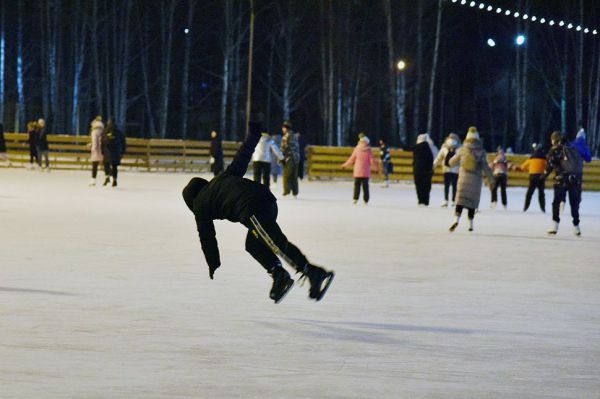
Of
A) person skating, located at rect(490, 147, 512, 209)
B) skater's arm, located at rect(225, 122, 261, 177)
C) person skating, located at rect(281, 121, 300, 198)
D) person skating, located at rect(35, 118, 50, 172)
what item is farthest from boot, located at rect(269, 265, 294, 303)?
person skating, located at rect(35, 118, 50, 172)

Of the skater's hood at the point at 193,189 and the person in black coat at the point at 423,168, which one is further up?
the skater's hood at the point at 193,189

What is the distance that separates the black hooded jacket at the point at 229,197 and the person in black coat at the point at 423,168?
15080 mm

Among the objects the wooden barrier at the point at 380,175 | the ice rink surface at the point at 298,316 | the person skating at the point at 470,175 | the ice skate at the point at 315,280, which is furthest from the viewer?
the wooden barrier at the point at 380,175

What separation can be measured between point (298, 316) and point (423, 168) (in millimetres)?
15652

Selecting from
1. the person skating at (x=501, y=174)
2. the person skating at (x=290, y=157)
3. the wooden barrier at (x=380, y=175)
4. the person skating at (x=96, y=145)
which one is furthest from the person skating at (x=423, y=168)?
the wooden barrier at (x=380, y=175)

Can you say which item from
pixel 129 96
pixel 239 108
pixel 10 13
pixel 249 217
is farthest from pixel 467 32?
pixel 249 217

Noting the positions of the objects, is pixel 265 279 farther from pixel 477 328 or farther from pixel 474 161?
pixel 474 161

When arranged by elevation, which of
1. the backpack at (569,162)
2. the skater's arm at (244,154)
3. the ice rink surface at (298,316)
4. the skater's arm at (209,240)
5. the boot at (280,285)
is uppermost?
the skater's arm at (244,154)

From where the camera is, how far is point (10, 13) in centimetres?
5528

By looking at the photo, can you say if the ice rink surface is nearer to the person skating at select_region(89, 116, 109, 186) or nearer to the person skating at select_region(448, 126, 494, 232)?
the person skating at select_region(448, 126, 494, 232)

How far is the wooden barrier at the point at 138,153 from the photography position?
117 feet

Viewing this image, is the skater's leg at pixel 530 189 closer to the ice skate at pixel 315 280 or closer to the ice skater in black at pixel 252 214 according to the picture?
the ice skater in black at pixel 252 214

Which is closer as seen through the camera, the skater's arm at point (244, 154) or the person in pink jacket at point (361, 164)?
the skater's arm at point (244, 154)

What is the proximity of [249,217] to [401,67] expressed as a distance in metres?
36.4
